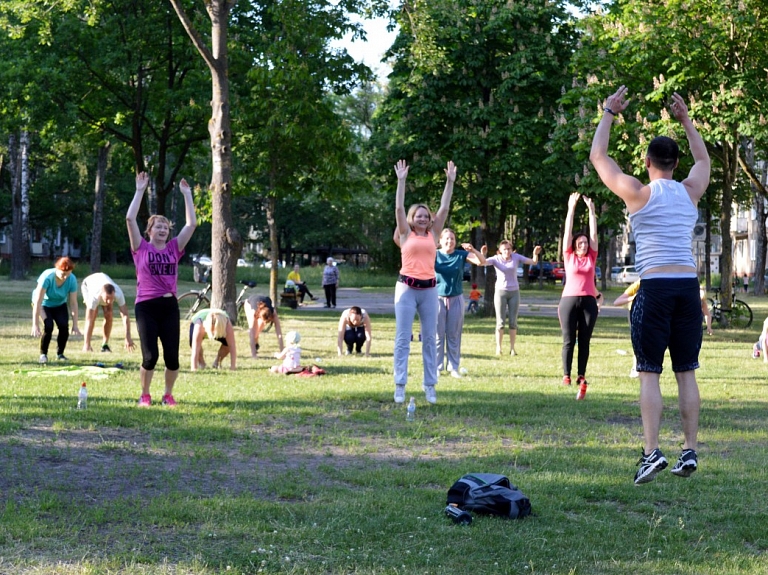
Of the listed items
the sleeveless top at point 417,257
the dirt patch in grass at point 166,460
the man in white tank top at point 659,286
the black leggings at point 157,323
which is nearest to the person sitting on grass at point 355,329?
the sleeveless top at point 417,257

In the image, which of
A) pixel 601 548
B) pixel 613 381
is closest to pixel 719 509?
pixel 601 548

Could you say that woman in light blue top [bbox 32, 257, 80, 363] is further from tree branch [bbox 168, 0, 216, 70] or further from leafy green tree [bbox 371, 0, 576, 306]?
leafy green tree [bbox 371, 0, 576, 306]

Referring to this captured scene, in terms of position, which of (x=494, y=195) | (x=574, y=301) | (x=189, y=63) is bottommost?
(x=574, y=301)

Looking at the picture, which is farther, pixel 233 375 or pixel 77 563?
pixel 233 375

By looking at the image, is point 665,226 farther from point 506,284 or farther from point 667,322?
point 506,284

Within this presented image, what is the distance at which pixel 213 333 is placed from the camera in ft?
47.0

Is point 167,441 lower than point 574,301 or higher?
lower

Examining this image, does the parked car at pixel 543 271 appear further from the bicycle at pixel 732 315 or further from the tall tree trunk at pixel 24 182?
the bicycle at pixel 732 315

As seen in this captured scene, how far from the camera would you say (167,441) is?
877 centimetres

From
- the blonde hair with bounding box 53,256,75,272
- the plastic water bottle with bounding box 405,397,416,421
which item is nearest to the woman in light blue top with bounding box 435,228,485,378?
the plastic water bottle with bounding box 405,397,416,421

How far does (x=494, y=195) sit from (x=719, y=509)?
77.2 ft

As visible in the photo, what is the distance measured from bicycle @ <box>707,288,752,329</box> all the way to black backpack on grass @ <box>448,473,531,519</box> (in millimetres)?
22110

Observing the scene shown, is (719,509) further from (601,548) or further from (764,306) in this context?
(764,306)

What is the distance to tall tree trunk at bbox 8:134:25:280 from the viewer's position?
49000mm
